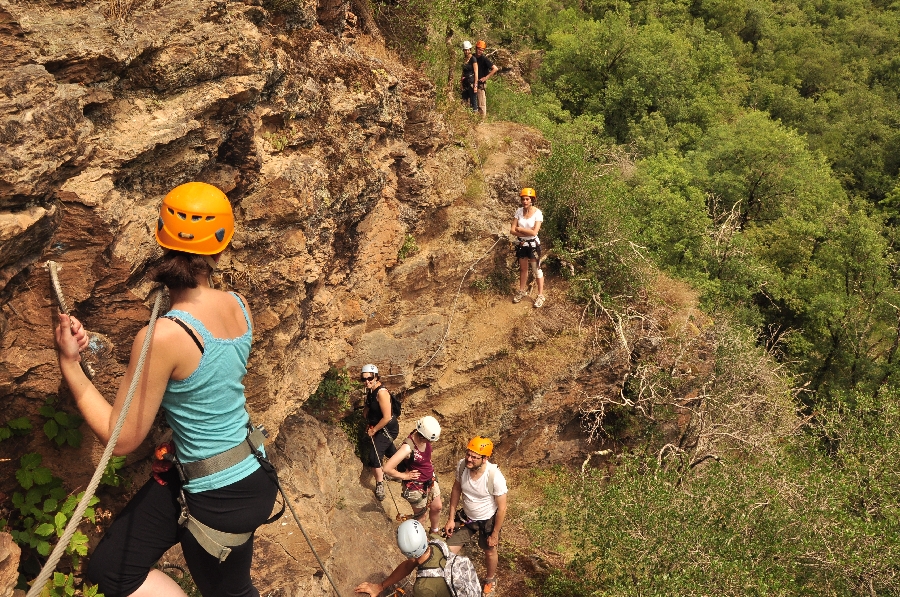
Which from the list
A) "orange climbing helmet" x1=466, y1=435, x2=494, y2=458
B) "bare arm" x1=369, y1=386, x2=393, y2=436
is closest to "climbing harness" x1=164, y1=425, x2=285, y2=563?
"orange climbing helmet" x1=466, y1=435, x2=494, y2=458

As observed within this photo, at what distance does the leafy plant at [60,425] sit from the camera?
3.93 metres

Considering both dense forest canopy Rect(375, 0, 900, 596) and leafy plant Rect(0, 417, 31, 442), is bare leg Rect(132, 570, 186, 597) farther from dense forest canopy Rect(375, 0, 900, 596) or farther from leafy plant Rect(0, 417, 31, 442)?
dense forest canopy Rect(375, 0, 900, 596)

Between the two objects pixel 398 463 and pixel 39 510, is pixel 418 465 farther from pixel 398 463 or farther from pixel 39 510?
pixel 39 510

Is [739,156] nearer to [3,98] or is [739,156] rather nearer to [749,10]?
[749,10]

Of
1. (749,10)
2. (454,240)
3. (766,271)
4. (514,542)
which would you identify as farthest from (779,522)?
(749,10)

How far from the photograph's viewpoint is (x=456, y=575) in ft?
18.9

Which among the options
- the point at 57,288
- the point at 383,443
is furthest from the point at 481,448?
the point at 57,288

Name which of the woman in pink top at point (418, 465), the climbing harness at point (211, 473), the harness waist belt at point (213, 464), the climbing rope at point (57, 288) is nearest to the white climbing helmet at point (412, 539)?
the woman in pink top at point (418, 465)

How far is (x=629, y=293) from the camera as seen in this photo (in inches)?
488

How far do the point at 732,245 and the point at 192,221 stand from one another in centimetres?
1598

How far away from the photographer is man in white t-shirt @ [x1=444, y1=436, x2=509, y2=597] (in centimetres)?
689

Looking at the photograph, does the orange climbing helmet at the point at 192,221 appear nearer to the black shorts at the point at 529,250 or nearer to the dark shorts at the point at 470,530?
the dark shorts at the point at 470,530

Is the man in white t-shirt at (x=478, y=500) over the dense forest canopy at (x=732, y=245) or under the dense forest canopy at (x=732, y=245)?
over

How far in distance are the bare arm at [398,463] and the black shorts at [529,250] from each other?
432 centimetres
